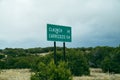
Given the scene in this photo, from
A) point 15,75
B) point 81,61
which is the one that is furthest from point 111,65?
point 15,75

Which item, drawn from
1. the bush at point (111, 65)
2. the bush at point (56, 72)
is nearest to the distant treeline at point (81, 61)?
the bush at point (111, 65)

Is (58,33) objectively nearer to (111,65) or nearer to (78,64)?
(78,64)

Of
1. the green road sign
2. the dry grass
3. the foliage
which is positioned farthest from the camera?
the foliage

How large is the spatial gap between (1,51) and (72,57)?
247ft

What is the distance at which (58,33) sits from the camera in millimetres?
24281

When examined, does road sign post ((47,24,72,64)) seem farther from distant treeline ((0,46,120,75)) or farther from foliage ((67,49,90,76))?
foliage ((67,49,90,76))

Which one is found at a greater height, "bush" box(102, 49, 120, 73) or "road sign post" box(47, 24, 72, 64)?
"road sign post" box(47, 24, 72, 64)

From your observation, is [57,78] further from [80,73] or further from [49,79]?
[80,73]

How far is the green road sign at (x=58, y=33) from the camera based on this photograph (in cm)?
2344

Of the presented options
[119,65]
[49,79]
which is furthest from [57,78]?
[119,65]

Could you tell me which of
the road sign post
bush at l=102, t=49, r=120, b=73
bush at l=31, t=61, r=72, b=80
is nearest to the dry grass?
bush at l=102, t=49, r=120, b=73

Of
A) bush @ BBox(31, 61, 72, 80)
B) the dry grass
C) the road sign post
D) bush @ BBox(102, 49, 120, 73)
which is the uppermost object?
the road sign post

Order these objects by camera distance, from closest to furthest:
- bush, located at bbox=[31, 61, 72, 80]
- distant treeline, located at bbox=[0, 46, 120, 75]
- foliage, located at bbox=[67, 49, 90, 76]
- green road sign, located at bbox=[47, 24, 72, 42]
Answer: green road sign, located at bbox=[47, 24, 72, 42], bush, located at bbox=[31, 61, 72, 80], foliage, located at bbox=[67, 49, 90, 76], distant treeline, located at bbox=[0, 46, 120, 75]

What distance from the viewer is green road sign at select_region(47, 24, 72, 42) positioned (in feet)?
76.9
